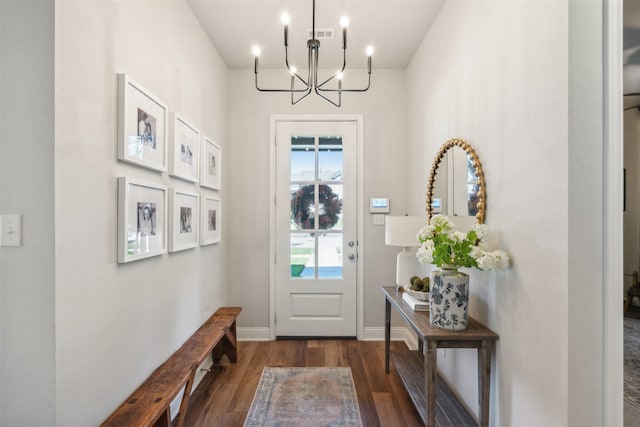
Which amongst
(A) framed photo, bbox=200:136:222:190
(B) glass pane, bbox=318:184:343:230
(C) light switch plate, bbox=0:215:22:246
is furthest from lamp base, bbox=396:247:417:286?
(C) light switch plate, bbox=0:215:22:246

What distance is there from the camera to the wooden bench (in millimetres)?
1399

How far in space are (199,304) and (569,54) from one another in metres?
2.56

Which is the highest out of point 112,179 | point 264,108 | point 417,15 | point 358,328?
point 417,15

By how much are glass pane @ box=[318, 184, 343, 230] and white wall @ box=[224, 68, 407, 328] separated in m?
0.30

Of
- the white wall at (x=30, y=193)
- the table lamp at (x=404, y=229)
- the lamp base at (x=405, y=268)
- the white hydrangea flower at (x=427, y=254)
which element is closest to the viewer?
the white wall at (x=30, y=193)

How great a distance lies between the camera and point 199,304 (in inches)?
98.7

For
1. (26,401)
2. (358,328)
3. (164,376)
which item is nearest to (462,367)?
(358,328)

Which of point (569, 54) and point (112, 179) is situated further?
point (112, 179)

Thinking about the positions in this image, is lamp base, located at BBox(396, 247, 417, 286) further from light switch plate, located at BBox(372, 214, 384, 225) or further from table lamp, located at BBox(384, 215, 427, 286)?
light switch plate, located at BBox(372, 214, 384, 225)

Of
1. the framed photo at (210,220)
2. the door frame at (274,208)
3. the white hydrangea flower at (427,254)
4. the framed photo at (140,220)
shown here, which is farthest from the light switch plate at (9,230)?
the door frame at (274,208)

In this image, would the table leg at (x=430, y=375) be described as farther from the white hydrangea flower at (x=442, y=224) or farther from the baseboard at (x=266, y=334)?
the baseboard at (x=266, y=334)

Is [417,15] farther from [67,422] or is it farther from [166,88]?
[67,422]

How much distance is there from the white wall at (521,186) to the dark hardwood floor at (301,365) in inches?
19.0

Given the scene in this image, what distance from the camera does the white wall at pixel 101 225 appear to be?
3.86ft
